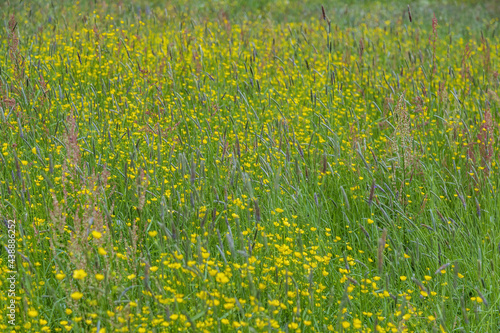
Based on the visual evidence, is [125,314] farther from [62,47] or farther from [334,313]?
[62,47]

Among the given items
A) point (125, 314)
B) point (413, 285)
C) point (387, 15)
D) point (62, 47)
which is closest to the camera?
point (125, 314)

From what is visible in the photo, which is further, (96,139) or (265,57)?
(265,57)

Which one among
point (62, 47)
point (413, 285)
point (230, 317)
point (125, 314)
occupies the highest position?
point (62, 47)

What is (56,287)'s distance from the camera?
7.27 feet

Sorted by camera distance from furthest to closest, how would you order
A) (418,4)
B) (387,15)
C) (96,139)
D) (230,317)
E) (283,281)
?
(418,4), (387,15), (96,139), (283,281), (230,317)

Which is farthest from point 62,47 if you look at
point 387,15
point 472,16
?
point 472,16

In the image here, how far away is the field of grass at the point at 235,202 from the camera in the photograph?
1950 mm

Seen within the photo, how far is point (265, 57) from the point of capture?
5234 millimetres

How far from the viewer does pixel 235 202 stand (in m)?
2.46

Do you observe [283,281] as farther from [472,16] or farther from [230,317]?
[472,16]

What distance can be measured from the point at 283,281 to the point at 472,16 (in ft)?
30.6

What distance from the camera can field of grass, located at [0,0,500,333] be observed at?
1950mm

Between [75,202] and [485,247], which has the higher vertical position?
[75,202]

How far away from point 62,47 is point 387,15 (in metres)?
5.93
